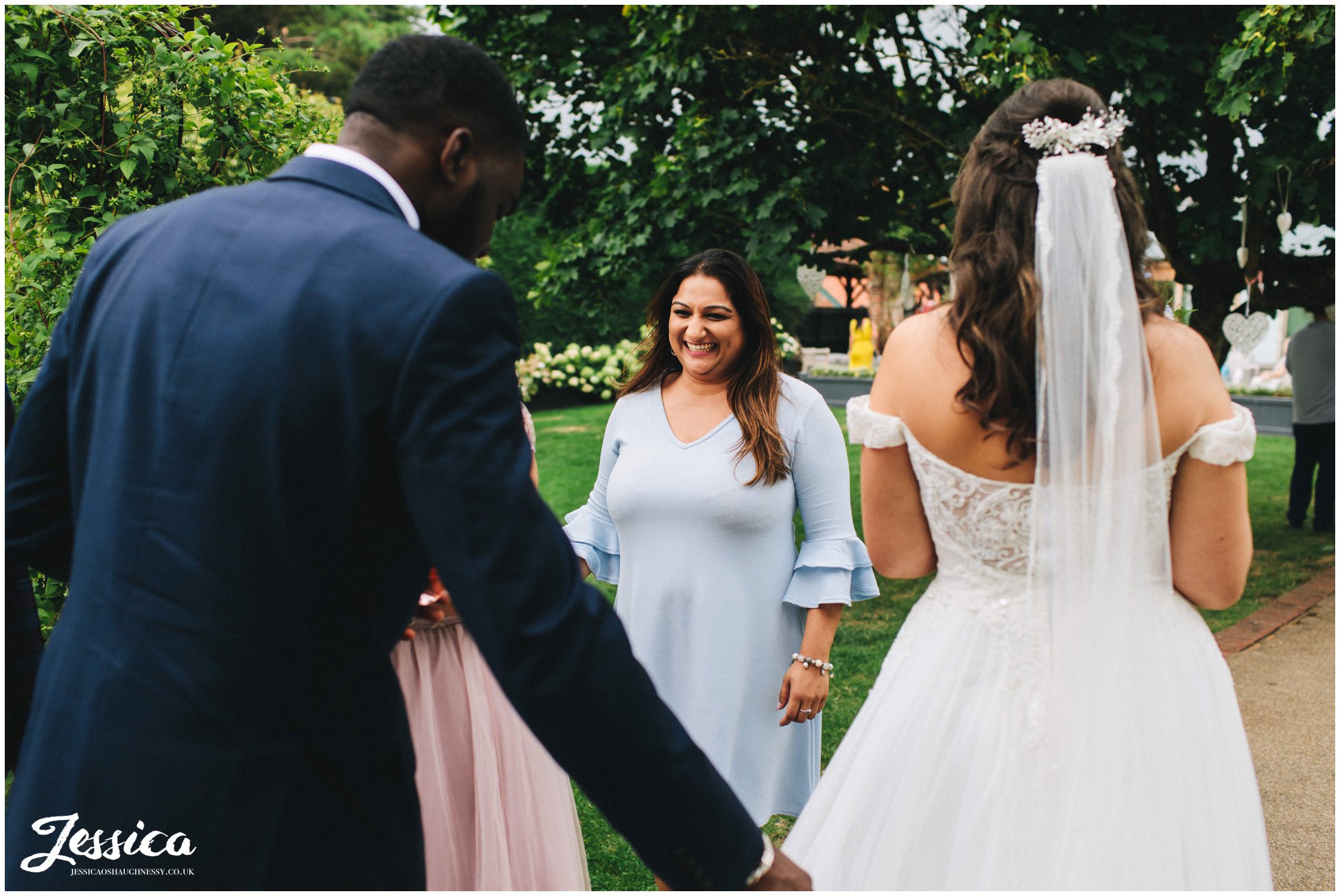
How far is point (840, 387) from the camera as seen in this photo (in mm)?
23062

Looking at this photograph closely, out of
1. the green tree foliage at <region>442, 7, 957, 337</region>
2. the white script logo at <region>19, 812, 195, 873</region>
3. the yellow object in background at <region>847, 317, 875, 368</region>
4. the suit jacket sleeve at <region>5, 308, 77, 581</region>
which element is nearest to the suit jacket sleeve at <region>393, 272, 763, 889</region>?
the white script logo at <region>19, 812, 195, 873</region>

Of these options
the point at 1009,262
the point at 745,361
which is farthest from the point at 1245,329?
the point at 1009,262

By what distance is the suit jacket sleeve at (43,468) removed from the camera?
4.92 feet

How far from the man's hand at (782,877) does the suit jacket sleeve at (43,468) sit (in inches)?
46.5

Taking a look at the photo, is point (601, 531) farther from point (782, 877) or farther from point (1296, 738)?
point (1296, 738)

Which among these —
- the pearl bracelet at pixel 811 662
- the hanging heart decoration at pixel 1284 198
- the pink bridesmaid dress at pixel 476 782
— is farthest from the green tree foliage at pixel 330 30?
the pearl bracelet at pixel 811 662

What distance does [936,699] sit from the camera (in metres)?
2.18

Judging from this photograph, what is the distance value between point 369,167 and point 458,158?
0.43 feet

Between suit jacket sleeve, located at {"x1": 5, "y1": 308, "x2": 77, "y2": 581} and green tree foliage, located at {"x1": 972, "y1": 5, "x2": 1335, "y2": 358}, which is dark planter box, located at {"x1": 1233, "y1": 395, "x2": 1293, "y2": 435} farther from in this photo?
suit jacket sleeve, located at {"x1": 5, "y1": 308, "x2": 77, "y2": 581}

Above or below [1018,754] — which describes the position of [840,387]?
below

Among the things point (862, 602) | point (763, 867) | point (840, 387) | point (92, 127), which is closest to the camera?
point (763, 867)

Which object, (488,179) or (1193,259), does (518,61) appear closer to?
(1193,259)

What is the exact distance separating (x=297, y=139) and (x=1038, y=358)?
8.09 feet

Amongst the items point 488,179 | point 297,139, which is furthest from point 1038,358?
Answer: point 297,139
